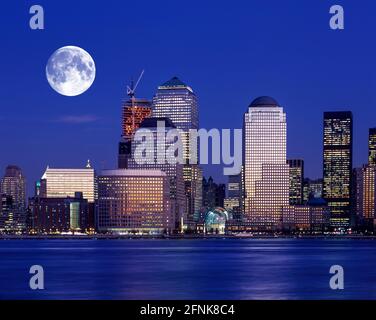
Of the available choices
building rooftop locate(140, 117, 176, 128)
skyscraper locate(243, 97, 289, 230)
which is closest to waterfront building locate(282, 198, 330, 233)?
skyscraper locate(243, 97, 289, 230)

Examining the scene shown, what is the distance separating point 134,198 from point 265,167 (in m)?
32.6

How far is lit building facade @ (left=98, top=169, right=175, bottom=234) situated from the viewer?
141 metres

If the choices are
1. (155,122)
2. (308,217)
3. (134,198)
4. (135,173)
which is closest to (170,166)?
(135,173)

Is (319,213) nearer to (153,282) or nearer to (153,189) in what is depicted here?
(153,189)

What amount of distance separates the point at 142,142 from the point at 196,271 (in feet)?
464

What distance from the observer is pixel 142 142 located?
186 metres

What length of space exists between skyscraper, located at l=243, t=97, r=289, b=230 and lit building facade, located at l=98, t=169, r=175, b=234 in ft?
75.9

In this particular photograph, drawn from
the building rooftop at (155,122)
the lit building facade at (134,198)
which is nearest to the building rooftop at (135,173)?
the lit building facade at (134,198)

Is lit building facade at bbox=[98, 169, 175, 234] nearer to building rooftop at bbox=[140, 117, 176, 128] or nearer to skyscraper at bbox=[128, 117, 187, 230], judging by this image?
skyscraper at bbox=[128, 117, 187, 230]

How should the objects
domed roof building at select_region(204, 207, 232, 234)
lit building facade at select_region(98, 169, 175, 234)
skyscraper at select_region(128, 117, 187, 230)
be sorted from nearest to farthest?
lit building facade at select_region(98, 169, 175, 234) → skyscraper at select_region(128, 117, 187, 230) → domed roof building at select_region(204, 207, 232, 234)

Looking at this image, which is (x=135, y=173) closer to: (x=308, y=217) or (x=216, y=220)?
(x=216, y=220)

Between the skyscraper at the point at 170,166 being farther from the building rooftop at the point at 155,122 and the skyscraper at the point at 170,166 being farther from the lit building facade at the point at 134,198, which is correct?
the lit building facade at the point at 134,198

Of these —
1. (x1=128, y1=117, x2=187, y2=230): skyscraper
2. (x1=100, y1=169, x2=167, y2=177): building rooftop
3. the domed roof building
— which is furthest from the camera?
the domed roof building
